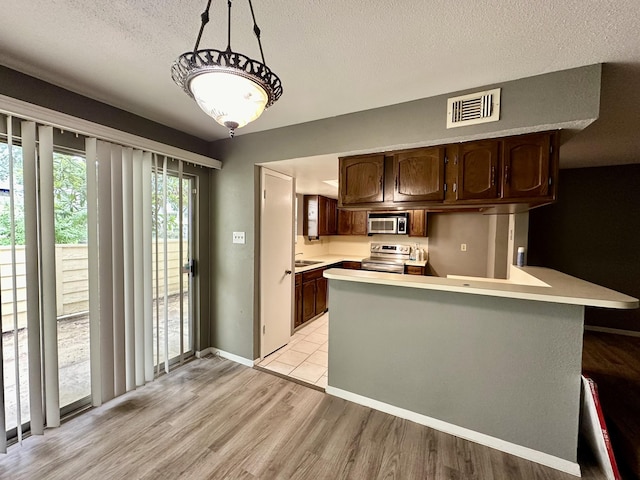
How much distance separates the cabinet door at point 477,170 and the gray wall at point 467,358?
781mm

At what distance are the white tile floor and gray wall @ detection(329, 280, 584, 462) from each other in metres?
0.37

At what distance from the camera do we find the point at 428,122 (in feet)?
6.81

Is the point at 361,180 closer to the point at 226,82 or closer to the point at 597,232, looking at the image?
the point at 226,82

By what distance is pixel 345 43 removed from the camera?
4.90 ft

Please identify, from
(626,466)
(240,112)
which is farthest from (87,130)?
(626,466)

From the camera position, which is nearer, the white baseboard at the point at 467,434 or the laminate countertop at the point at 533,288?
the laminate countertop at the point at 533,288

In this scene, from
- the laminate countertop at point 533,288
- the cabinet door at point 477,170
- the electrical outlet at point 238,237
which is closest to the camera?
the laminate countertop at point 533,288

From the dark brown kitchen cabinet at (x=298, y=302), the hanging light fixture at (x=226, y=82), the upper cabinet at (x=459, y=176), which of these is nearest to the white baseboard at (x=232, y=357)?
the dark brown kitchen cabinet at (x=298, y=302)

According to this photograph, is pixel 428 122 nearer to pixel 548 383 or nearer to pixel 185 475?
pixel 548 383

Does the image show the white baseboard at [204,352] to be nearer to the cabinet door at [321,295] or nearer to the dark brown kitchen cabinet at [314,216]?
the cabinet door at [321,295]

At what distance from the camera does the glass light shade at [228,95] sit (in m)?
0.89

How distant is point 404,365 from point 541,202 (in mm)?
1599

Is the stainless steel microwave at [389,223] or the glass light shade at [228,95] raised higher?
the glass light shade at [228,95]

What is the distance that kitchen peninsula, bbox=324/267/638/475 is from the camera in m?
1.72
